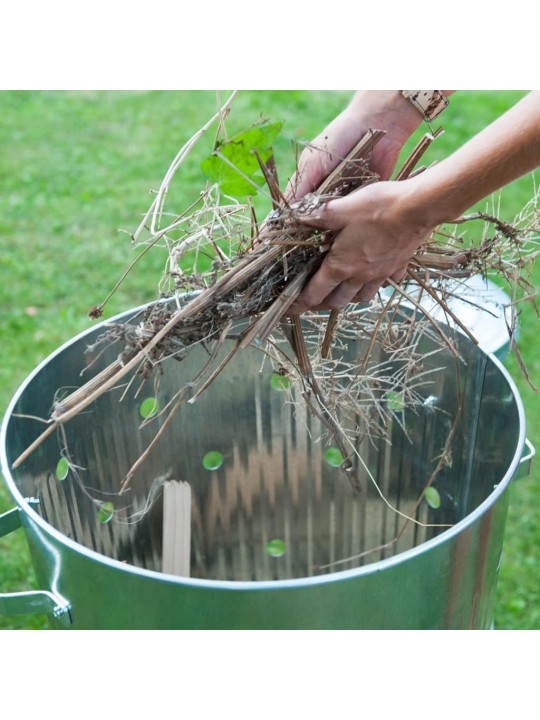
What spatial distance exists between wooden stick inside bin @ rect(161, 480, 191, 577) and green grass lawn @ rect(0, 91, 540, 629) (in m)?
0.52

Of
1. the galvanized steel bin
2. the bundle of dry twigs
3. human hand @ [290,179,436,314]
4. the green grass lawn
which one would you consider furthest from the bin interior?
the green grass lawn

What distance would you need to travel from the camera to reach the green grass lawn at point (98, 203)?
2.12m

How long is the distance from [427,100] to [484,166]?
383 mm

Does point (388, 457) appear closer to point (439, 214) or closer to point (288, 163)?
point (439, 214)

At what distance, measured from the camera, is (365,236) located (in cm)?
104

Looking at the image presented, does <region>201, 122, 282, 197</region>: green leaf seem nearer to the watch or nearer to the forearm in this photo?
the forearm

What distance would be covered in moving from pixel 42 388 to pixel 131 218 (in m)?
1.96

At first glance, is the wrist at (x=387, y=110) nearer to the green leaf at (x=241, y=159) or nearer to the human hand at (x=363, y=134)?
the human hand at (x=363, y=134)

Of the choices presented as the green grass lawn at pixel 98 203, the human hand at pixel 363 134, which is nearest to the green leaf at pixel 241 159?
the human hand at pixel 363 134

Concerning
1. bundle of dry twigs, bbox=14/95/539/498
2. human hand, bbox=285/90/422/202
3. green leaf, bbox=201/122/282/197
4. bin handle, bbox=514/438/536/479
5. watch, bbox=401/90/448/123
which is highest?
watch, bbox=401/90/448/123

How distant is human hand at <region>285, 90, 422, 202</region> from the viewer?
121 centimetres

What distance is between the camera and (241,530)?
167cm

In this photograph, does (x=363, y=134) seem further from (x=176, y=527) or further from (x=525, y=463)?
(x=176, y=527)

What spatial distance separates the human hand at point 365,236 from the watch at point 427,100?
311mm
